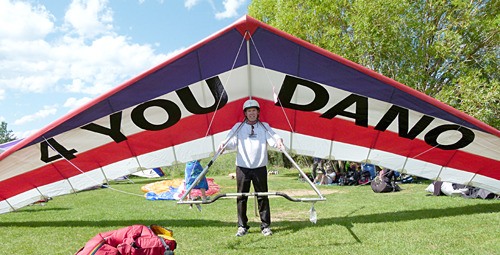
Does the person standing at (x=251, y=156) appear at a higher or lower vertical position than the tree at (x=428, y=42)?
lower

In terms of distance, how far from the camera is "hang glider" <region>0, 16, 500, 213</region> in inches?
204

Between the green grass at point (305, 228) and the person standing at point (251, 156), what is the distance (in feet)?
1.12

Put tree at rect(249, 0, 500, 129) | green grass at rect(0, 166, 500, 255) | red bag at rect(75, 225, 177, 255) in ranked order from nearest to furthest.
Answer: red bag at rect(75, 225, 177, 255) → green grass at rect(0, 166, 500, 255) → tree at rect(249, 0, 500, 129)

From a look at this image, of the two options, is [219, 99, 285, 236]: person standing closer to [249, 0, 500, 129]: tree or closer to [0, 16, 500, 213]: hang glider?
[0, 16, 500, 213]: hang glider

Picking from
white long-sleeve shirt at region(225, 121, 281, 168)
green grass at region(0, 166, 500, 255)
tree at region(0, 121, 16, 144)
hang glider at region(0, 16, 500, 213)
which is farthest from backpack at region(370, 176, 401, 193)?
tree at region(0, 121, 16, 144)

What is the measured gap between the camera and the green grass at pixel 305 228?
4438 millimetres

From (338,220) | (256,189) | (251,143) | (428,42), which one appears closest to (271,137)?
(251,143)

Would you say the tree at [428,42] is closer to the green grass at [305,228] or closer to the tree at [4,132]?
the green grass at [305,228]

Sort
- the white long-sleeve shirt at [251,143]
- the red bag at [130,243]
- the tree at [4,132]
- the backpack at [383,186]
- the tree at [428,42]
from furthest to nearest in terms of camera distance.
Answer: the tree at [4,132] → the tree at [428,42] → the backpack at [383,186] → the white long-sleeve shirt at [251,143] → the red bag at [130,243]

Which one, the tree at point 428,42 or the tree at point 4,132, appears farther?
the tree at point 4,132

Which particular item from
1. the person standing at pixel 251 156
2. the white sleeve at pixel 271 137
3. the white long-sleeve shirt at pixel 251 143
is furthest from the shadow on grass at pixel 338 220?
Result: the white sleeve at pixel 271 137

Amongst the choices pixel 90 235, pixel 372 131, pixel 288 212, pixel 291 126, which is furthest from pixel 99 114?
pixel 372 131

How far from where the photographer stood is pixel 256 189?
5.42 meters

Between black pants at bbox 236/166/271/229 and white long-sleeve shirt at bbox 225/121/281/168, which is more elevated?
white long-sleeve shirt at bbox 225/121/281/168
